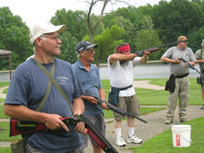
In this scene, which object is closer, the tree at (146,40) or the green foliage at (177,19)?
the tree at (146,40)

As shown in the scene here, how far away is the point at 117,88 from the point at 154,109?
5191 mm

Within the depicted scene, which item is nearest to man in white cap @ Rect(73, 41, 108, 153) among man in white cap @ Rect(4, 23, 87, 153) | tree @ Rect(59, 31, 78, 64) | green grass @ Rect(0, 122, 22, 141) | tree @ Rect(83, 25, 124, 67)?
man in white cap @ Rect(4, 23, 87, 153)

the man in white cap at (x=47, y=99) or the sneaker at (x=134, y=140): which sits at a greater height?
the man in white cap at (x=47, y=99)

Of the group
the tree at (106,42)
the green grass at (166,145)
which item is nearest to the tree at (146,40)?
the tree at (106,42)

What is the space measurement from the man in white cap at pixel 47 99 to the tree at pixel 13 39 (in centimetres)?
8122

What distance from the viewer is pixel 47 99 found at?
305cm

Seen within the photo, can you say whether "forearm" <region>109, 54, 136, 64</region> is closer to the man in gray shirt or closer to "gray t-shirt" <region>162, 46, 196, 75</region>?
the man in gray shirt

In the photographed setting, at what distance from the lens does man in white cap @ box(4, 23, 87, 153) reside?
2.96 m

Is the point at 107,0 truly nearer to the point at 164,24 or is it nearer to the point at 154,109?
the point at 154,109

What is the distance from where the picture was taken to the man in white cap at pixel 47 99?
116 inches

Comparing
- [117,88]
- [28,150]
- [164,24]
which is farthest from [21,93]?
Answer: [164,24]

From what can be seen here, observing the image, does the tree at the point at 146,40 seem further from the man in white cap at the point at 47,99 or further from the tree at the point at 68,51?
the man in white cap at the point at 47,99

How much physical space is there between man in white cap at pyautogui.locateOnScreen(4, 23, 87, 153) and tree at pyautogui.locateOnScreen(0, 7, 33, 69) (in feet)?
266

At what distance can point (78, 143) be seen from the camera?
327 centimetres
